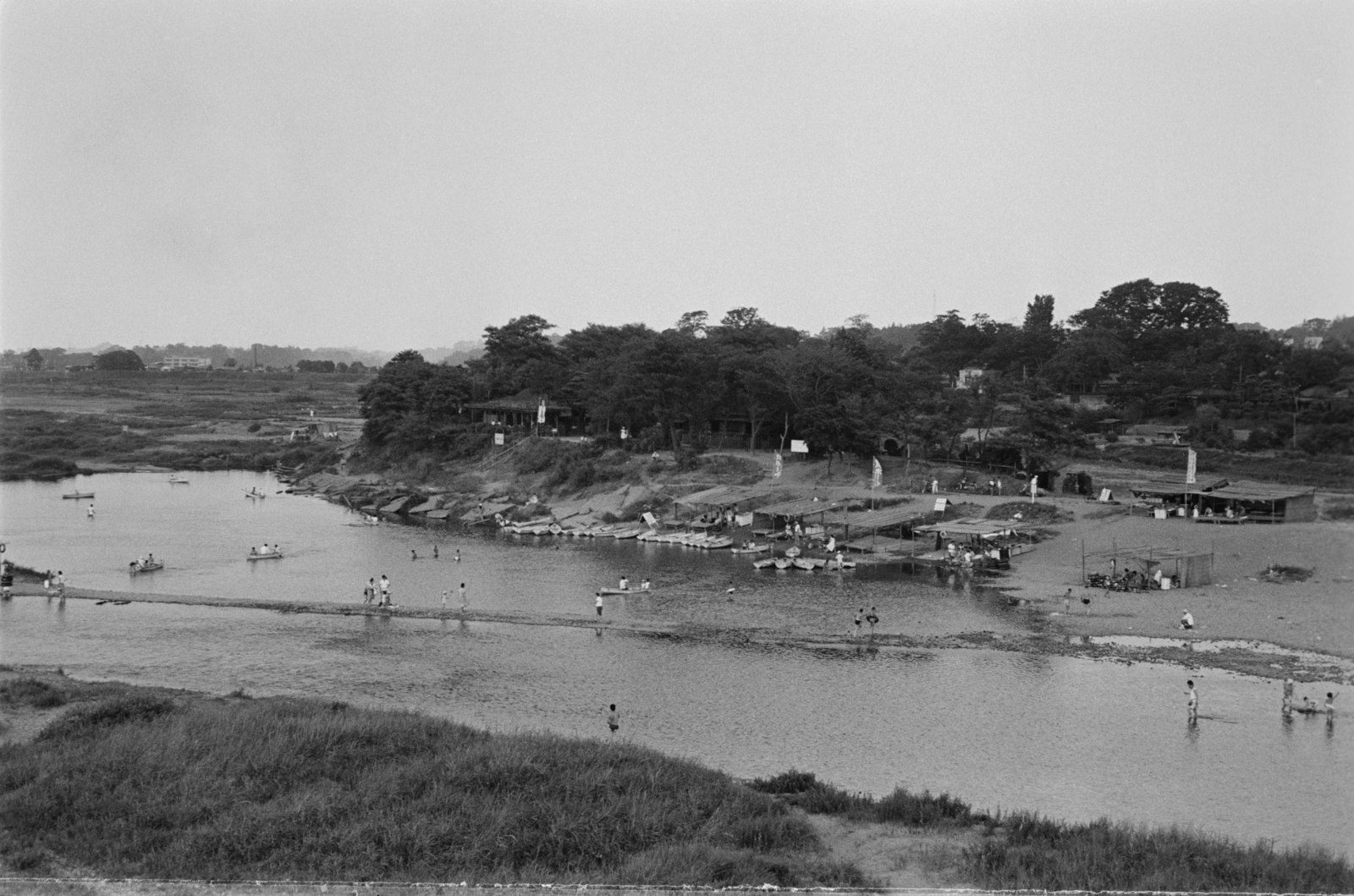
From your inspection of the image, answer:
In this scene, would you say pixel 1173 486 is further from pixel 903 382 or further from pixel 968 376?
pixel 968 376

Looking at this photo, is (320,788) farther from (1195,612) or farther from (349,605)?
(1195,612)

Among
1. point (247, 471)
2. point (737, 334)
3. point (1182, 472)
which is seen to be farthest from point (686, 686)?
point (247, 471)

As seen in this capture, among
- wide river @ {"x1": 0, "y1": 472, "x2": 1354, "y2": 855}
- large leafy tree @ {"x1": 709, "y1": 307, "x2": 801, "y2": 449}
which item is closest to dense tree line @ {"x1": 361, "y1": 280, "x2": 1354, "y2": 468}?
large leafy tree @ {"x1": 709, "y1": 307, "x2": 801, "y2": 449}

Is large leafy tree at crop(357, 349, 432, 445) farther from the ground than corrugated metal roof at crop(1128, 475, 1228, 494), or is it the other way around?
large leafy tree at crop(357, 349, 432, 445)

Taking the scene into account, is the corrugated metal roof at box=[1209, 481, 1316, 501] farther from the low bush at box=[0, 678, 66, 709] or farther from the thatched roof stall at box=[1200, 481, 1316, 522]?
the low bush at box=[0, 678, 66, 709]

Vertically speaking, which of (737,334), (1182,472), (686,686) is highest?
(737,334)
